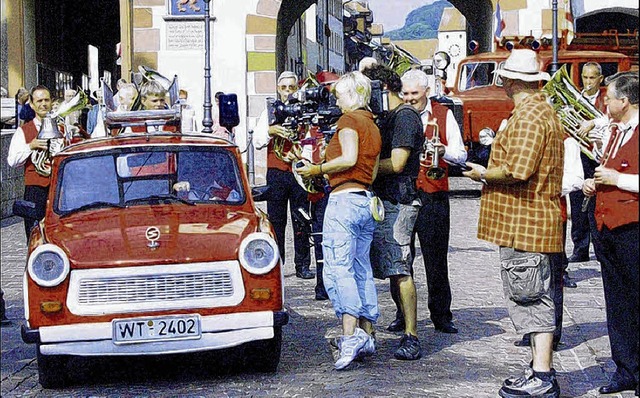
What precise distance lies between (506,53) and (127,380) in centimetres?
1508

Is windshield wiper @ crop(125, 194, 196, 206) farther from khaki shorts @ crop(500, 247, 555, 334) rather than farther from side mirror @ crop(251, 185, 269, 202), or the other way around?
khaki shorts @ crop(500, 247, 555, 334)

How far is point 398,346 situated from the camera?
26.8 feet

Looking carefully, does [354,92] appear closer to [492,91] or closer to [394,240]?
[394,240]

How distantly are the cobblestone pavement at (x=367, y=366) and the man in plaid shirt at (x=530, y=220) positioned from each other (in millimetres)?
405

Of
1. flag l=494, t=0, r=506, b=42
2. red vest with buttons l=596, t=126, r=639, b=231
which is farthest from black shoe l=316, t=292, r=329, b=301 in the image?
flag l=494, t=0, r=506, b=42

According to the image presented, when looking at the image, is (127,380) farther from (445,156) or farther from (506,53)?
(506,53)

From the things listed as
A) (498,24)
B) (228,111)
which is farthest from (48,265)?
(498,24)

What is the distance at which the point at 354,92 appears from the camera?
762 cm

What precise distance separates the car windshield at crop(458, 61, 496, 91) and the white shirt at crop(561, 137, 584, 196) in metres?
13.7

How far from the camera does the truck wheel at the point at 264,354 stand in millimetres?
7293

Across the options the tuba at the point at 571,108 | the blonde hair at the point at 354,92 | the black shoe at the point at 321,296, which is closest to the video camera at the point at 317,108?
the blonde hair at the point at 354,92

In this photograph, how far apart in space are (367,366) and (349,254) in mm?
733

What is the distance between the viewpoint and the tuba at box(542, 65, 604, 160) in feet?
30.3

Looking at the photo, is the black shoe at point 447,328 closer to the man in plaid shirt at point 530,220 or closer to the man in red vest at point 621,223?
the man in red vest at point 621,223
